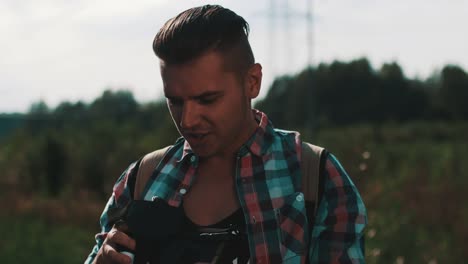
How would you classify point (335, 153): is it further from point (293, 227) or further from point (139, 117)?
point (139, 117)

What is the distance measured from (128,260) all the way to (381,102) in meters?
23.7

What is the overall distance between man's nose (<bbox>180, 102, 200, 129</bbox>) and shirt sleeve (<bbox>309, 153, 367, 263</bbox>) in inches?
12.7

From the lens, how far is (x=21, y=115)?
1723 cm

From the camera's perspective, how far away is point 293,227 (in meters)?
1.74

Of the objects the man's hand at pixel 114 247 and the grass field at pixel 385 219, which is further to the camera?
the grass field at pixel 385 219

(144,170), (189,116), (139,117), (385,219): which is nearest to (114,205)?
(144,170)

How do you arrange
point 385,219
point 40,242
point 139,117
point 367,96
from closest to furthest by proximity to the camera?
point 385,219 < point 40,242 < point 139,117 < point 367,96

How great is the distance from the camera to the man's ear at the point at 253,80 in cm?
186

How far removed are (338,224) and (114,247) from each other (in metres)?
0.51

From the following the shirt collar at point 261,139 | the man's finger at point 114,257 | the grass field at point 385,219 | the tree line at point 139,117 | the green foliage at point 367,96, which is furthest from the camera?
the green foliage at point 367,96

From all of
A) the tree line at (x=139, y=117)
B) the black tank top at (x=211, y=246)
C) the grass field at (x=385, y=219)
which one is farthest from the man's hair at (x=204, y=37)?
the tree line at (x=139, y=117)

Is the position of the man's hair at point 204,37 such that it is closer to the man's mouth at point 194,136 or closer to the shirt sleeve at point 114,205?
the man's mouth at point 194,136

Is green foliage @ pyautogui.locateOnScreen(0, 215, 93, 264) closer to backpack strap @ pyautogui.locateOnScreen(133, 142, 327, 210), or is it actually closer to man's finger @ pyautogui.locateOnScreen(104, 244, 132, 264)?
man's finger @ pyautogui.locateOnScreen(104, 244, 132, 264)

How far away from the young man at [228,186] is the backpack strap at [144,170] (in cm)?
3
